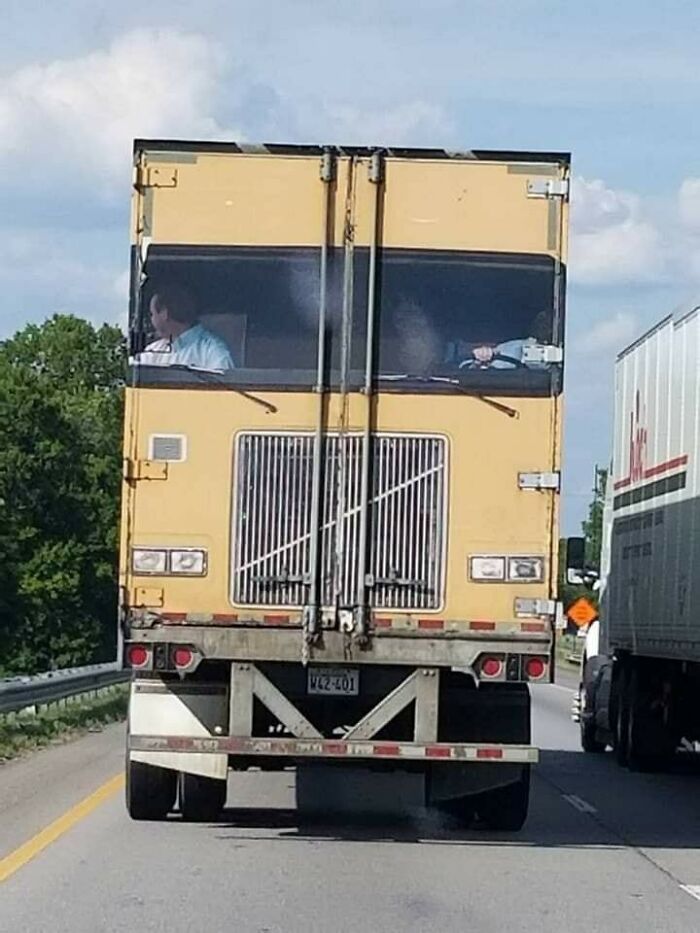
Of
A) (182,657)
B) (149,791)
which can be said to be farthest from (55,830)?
(182,657)

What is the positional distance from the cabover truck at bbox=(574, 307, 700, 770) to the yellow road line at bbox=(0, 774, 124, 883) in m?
5.34

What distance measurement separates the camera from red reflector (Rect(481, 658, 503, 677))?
14.6 metres

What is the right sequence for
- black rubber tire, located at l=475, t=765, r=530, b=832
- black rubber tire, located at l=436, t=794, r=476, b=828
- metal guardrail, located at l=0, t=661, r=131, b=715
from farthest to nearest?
metal guardrail, located at l=0, t=661, r=131, b=715, black rubber tire, located at l=436, t=794, r=476, b=828, black rubber tire, located at l=475, t=765, r=530, b=832

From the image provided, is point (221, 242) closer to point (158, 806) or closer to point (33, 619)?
point (158, 806)

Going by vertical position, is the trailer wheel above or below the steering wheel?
below

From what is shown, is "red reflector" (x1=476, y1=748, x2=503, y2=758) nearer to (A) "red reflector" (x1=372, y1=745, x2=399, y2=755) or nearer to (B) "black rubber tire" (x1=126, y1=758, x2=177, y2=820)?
(A) "red reflector" (x1=372, y1=745, x2=399, y2=755)

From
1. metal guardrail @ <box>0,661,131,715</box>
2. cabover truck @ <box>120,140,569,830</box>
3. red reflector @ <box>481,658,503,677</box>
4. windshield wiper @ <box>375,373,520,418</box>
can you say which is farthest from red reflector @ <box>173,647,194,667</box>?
metal guardrail @ <box>0,661,131,715</box>

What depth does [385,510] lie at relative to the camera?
14695mm

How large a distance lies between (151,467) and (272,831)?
295 centimetres

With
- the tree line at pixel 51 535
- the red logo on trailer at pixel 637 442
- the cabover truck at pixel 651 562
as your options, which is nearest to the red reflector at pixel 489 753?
the cabover truck at pixel 651 562

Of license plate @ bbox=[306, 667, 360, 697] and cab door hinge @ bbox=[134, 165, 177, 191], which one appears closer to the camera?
cab door hinge @ bbox=[134, 165, 177, 191]

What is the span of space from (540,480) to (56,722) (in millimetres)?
14138

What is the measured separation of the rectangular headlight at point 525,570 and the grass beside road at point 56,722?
875 cm

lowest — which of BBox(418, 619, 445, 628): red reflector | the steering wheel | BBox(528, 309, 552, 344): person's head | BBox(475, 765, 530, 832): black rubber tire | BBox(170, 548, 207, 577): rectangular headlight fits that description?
BBox(475, 765, 530, 832): black rubber tire
